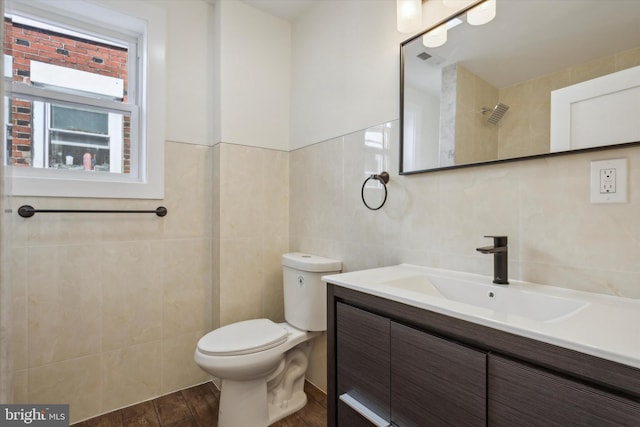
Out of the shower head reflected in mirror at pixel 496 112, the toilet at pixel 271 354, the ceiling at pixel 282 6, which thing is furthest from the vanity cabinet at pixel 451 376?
the ceiling at pixel 282 6

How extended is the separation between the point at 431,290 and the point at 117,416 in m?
1.80

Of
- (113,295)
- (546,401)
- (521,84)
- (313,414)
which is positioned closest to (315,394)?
(313,414)

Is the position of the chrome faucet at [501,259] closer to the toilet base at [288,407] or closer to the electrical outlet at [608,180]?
the electrical outlet at [608,180]

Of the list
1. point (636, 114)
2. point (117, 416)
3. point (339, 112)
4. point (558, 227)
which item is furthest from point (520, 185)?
point (117, 416)

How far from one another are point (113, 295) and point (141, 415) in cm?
67

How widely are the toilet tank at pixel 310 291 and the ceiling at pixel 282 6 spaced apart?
5.43 ft

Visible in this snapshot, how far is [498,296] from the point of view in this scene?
39.0 inches

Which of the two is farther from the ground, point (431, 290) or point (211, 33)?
point (211, 33)

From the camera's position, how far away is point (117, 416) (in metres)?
1.66

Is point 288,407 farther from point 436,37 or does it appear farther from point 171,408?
point 436,37

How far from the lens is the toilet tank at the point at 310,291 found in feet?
5.54

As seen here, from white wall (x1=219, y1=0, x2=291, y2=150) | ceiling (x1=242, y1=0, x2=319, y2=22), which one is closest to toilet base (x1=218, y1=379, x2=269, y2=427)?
white wall (x1=219, y1=0, x2=291, y2=150)

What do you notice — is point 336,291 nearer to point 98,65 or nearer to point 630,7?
point 630,7

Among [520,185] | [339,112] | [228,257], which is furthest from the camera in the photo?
[228,257]
